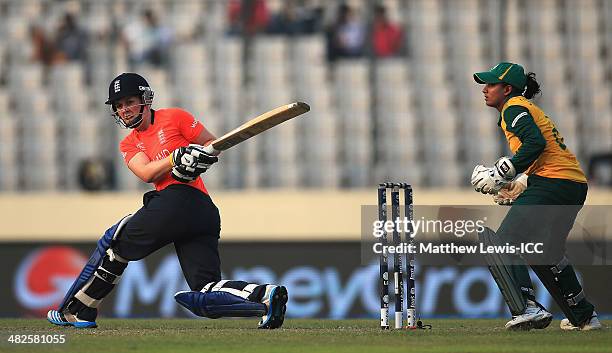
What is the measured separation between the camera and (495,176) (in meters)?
6.82

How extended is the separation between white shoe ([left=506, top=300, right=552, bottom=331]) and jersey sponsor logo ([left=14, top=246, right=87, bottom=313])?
5.76m

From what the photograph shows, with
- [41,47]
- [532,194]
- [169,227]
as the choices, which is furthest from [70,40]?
[532,194]

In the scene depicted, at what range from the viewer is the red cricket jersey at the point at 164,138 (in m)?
7.12

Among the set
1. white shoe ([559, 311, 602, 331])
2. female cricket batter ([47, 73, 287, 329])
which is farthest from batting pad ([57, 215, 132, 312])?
white shoe ([559, 311, 602, 331])

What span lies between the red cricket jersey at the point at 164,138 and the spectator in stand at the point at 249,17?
23.0 feet

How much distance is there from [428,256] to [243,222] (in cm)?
453

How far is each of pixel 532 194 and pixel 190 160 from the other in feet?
6.05

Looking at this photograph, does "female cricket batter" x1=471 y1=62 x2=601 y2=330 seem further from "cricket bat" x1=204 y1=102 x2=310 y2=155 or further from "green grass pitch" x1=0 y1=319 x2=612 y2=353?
"cricket bat" x1=204 y1=102 x2=310 y2=155

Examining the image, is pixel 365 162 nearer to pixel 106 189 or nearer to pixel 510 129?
pixel 106 189

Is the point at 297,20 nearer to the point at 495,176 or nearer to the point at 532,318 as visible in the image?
the point at 495,176

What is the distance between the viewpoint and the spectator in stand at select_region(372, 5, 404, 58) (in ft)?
46.1

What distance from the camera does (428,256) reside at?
7.90 metres

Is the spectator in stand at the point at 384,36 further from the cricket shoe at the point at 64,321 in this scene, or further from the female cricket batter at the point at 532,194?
the cricket shoe at the point at 64,321

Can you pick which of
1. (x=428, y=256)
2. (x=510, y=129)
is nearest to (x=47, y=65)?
(x=428, y=256)
